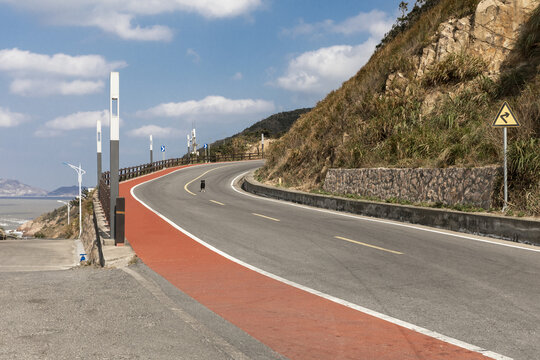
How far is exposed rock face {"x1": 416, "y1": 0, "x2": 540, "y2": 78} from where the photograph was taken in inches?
895

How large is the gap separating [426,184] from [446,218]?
10.2ft

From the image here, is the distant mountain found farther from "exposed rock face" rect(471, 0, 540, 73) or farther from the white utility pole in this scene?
the white utility pole

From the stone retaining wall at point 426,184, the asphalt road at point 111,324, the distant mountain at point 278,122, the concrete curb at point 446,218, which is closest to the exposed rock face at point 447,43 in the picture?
the stone retaining wall at point 426,184

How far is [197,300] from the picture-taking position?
6.85 meters

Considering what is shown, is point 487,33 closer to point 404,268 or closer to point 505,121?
point 505,121

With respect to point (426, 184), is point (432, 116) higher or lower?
higher

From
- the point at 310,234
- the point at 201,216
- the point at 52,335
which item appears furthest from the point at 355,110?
the point at 52,335

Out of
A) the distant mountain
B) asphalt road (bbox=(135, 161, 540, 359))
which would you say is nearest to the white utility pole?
asphalt road (bbox=(135, 161, 540, 359))

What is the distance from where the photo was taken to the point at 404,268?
349 inches

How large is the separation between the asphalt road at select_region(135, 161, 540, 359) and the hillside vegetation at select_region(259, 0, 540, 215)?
3.89 meters

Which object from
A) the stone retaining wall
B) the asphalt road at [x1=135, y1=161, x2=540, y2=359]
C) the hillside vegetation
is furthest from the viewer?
the hillside vegetation

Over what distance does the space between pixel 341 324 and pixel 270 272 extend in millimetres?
3285

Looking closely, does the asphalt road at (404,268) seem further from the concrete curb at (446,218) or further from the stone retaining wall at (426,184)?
the stone retaining wall at (426,184)

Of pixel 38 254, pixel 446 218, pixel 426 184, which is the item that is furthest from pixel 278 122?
pixel 446 218
